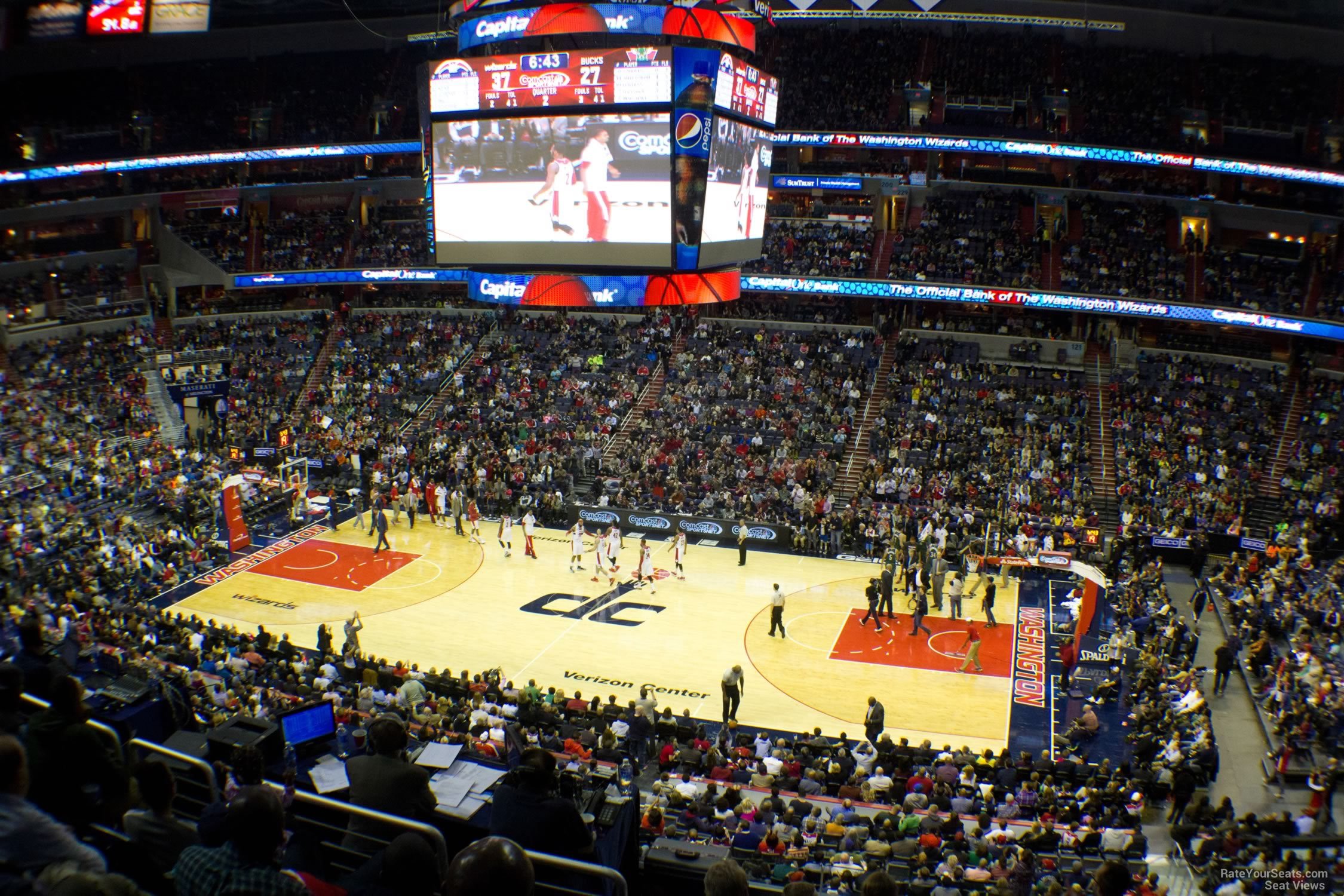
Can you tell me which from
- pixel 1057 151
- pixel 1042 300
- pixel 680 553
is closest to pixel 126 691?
pixel 680 553

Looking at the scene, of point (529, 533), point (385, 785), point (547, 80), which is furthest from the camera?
point (529, 533)

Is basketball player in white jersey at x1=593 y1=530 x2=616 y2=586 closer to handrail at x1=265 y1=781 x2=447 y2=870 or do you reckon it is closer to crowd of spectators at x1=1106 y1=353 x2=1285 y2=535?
crowd of spectators at x1=1106 y1=353 x2=1285 y2=535

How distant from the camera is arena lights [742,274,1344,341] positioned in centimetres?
3312

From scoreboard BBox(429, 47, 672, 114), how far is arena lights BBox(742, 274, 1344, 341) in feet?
59.9

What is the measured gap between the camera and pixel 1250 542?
27.0 metres

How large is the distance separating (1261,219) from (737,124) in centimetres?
2723

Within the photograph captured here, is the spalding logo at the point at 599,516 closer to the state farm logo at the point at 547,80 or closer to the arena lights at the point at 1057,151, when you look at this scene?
the state farm logo at the point at 547,80

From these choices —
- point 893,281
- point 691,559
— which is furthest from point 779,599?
point 893,281

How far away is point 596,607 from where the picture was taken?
25156 millimetres

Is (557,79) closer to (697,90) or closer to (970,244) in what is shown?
(697,90)

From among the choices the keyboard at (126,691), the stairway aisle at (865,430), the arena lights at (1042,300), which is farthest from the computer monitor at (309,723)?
the arena lights at (1042,300)

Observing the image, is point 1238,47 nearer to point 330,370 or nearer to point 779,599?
point 779,599

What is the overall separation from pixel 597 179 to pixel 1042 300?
21306 millimetres
